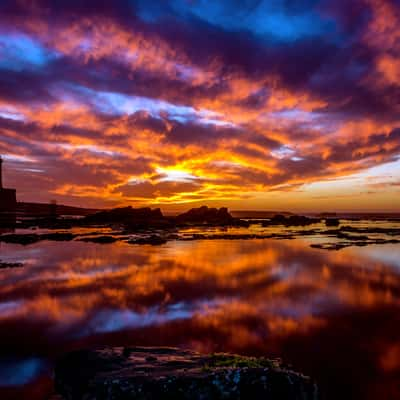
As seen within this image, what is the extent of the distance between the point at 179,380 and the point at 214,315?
4748 mm

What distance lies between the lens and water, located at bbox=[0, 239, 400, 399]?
18.6 feet

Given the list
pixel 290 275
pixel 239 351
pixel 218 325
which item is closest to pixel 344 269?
pixel 290 275

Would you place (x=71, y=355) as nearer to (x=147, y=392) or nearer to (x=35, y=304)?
(x=147, y=392)

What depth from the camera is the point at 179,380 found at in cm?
382

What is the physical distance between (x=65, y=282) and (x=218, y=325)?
7.11 m

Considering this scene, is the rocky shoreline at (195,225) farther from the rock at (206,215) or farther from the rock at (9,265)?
the rock at (9,265)

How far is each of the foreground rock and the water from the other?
4.06 feet

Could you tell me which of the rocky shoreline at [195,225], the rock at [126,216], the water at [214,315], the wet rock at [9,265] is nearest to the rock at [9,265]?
the wet rock at [9,265]

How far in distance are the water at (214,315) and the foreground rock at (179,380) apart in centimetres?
124

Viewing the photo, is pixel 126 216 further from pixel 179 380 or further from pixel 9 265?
pixel 179 380

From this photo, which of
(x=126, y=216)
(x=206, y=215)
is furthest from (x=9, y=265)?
(x=206, y=215)

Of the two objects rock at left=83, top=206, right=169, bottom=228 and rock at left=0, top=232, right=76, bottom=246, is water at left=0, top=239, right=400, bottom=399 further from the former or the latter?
rock at left=83, top=206, right=169, bottom=228

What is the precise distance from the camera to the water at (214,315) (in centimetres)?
566

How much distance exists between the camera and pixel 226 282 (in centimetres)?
1255
